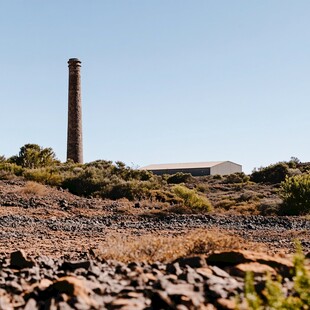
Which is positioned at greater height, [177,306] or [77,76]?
[77,76]

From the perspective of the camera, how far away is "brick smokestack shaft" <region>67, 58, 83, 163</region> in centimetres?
4406

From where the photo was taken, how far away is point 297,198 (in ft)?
67.2

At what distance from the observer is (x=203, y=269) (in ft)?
18.5

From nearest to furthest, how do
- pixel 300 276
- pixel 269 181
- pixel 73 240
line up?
pixel 300 276 → pixel 73 240 → pixel 269 181

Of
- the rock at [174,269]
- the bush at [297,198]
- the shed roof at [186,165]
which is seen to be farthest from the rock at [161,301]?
the shed roof at [186,165]

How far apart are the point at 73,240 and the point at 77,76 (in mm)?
34733

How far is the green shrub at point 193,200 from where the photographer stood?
2153cm

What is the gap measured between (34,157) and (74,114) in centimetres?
901

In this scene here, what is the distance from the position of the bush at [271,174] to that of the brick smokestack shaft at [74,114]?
13993 millimetres

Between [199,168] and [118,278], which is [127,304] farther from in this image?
[199,168]

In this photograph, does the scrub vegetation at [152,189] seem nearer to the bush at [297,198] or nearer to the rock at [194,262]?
the bush at [297,198]

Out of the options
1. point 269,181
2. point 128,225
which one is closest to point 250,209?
point 128,225

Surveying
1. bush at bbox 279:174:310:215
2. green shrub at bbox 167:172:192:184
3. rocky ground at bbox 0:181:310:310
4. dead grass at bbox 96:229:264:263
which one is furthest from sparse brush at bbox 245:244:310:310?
green shrub at bbox 167:172:192:184

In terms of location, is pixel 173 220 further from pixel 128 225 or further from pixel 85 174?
pixel 85 174
